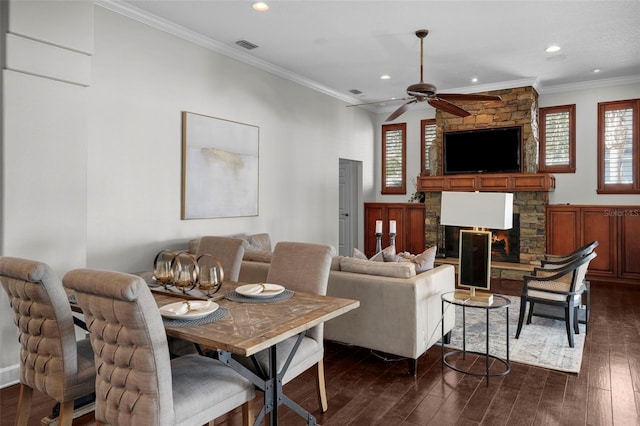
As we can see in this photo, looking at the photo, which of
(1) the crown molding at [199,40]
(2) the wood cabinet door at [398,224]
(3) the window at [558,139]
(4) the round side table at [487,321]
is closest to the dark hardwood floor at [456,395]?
(4) the round side table at [487,321]

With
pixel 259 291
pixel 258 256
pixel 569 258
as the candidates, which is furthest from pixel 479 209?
pixel 569 258

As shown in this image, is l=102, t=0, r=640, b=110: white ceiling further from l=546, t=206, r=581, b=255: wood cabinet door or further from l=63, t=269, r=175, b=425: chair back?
l=63, t=269, r=175, b=425: chair back

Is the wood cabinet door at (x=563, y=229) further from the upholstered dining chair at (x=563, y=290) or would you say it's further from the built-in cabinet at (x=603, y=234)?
the upholstered dining chair at (x=563, y=290)

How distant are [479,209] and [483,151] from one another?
449 centimetres

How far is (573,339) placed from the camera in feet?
13.2

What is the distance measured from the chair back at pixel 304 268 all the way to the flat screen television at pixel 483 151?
17.6 ft

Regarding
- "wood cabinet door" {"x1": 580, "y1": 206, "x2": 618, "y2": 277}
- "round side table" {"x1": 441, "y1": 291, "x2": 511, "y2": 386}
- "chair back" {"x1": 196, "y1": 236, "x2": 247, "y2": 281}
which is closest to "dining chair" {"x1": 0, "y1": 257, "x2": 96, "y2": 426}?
"chair back" {"x1": 196, "y1": 236, "x2": 247, "y2": 281}

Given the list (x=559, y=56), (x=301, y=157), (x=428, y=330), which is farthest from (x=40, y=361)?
(x=559, y=56)

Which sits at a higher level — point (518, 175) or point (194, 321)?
point (518, 175)

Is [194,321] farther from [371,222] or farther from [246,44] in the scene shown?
[371,222]

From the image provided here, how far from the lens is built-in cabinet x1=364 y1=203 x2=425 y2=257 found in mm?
8383

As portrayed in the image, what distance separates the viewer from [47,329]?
2.10m

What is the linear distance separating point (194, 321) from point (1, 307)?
1950 mm

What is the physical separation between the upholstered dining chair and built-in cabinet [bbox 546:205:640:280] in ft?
9.86
